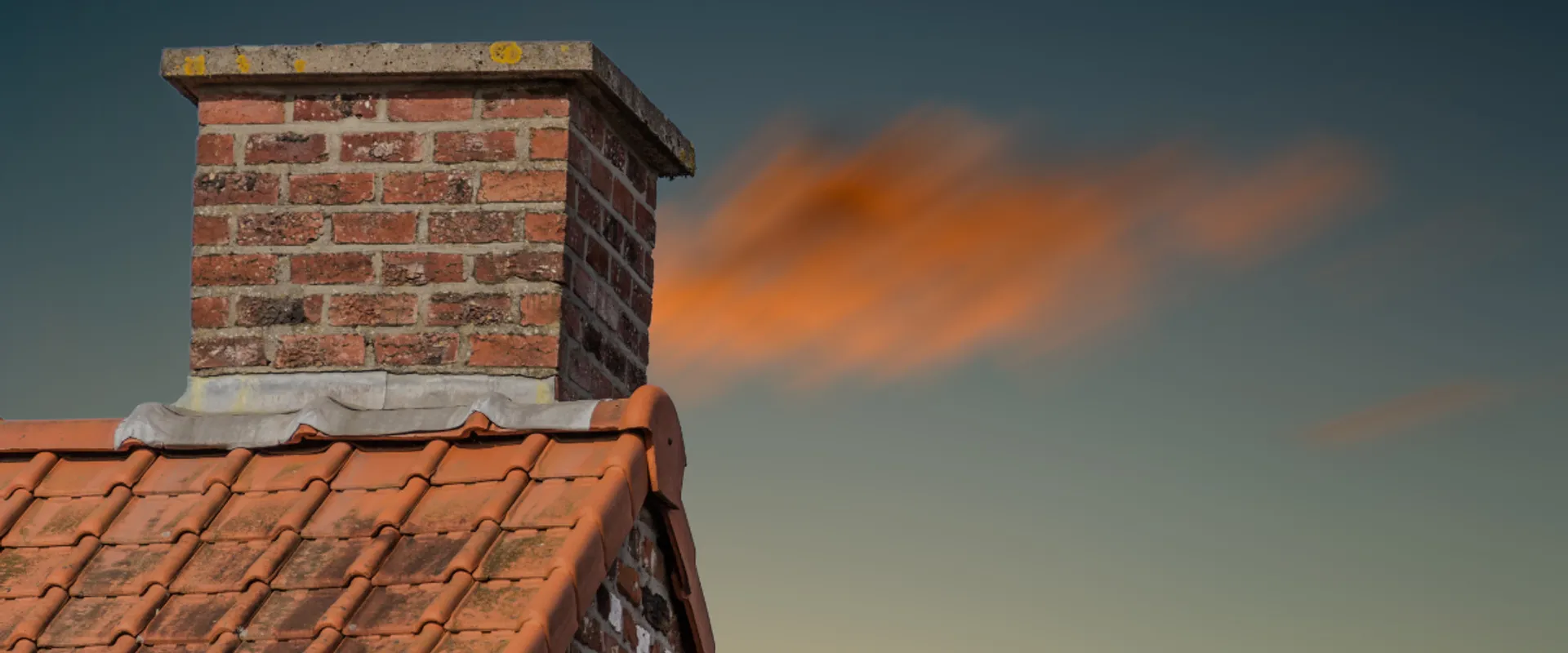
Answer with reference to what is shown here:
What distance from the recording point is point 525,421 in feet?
13.8

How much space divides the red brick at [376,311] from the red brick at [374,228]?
0.52 feet

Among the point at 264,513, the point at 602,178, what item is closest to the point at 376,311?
the point at 602,178

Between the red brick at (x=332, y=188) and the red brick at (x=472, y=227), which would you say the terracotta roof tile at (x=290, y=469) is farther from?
the red brick at (x=332, y=188)

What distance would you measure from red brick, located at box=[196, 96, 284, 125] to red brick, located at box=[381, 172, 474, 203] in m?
0.41

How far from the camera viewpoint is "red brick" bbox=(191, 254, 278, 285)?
4863 mm

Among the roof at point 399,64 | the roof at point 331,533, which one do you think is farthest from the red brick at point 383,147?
the roof at point 331,533

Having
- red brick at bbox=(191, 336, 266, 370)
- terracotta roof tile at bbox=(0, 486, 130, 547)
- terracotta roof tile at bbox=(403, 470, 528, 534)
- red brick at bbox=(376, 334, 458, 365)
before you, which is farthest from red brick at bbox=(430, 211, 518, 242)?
terracotta roof tile at bbox=(0, 486, 130, 547)

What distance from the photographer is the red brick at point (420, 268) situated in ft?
15.7

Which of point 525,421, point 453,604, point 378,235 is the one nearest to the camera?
point 453,604

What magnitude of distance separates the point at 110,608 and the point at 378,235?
1366 mm

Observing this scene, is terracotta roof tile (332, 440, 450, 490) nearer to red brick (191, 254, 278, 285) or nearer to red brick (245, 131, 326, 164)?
red brick (191, 254, 278, 285)

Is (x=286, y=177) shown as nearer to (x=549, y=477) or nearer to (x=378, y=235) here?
(x=378, y=235)

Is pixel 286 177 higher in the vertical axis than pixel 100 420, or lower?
higher

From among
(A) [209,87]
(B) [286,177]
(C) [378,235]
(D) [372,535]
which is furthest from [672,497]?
(A) [209,87]
